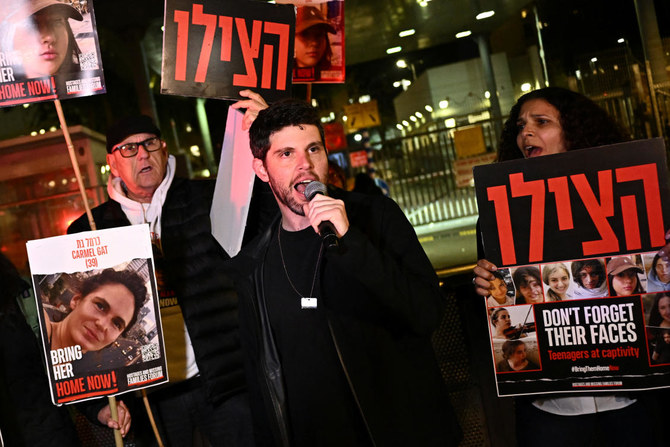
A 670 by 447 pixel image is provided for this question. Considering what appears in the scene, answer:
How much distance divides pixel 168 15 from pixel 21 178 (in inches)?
123

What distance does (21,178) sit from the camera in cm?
493

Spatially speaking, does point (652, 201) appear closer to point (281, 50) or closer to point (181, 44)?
point (281, 50)

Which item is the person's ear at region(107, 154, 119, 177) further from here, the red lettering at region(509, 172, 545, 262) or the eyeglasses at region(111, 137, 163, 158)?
the red lettering at region(509, 172, 545, 262)

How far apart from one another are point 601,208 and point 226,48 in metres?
1.42

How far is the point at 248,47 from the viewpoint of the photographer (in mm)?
2467

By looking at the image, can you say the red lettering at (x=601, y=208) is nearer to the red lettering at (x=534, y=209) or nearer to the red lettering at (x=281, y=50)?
the red lettering at (x=534, y=209)

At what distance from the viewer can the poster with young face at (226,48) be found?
2.39 metres

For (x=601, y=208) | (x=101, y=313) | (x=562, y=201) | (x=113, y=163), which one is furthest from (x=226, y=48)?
(x=601, y=208)

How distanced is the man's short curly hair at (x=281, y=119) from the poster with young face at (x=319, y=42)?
31.3 inches

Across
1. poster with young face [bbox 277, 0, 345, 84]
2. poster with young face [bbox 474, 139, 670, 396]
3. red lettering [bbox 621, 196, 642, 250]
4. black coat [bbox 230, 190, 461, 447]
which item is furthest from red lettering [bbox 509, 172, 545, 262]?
poster with young face [bbox 277, 0, 345, 84]

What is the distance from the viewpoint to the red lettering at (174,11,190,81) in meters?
2.39

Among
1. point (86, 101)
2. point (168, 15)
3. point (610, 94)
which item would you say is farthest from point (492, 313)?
point (86, 101)

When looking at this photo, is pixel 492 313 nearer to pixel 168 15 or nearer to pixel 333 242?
pixel 333 242

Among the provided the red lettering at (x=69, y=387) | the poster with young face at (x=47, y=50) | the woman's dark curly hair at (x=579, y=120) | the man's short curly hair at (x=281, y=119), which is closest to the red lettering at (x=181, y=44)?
the poster with young face at (x=47, y=50)
